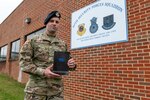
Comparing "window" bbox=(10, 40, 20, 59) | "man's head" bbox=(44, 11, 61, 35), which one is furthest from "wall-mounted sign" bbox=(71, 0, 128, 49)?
"window" bbox=(10, 40, 20, 59)

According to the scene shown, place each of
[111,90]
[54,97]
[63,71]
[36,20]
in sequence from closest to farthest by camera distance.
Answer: [63,71] → [54,97] → [111,90] → [36,20]

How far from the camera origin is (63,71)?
125 inches

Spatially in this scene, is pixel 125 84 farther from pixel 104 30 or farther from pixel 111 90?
pixel 104 30

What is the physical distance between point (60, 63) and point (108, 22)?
117 inches

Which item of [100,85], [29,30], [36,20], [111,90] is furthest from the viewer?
[29,30]

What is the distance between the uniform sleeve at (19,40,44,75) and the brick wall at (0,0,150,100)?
224 cm

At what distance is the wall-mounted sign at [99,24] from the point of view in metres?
5.49

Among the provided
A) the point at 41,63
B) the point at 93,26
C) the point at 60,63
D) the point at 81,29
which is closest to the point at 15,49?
the point at 81,29

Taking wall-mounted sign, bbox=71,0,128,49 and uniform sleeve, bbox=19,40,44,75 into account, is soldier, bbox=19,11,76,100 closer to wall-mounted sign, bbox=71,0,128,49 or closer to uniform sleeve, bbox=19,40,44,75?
uniform sleeve, bbox=19,40,44,75

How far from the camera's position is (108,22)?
232 inches

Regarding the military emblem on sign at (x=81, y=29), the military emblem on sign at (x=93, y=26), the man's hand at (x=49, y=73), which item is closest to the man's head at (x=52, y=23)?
the man's hand at (x=49, y=73)

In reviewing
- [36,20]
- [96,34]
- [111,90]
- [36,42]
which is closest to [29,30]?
[36,20]

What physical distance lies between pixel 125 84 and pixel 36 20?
7.64 m

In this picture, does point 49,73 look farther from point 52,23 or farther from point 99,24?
point 99,24
